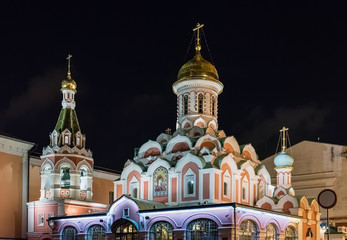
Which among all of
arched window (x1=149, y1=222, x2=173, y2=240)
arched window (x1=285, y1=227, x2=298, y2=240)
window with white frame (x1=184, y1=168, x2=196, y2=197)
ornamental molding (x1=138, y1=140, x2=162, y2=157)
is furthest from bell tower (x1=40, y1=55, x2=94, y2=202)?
arched window (x1=285, y1=227, x2=298, y2=240)

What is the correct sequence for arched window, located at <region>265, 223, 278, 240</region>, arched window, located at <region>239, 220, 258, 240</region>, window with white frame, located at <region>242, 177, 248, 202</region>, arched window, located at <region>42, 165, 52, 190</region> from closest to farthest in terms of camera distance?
arched window, located at <region>239, 220, 258, 240</region> < arched window, located at <region>265, 223, 278, 240</region> < window with white frame, located at <region>242, 177, 248, 202</region> < arched window, located at <region>42, 165, 52, 190</region>

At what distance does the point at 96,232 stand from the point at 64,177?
16.9ft

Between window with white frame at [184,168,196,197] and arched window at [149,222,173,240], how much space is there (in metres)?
2.49

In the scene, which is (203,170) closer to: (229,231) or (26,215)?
(229,231)

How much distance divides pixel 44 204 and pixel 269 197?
11.3 metres

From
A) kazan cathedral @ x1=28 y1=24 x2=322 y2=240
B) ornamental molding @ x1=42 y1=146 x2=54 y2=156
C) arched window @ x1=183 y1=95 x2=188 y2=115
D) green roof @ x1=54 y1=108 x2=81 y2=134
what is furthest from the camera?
arched window @ x1=183 y1=95 x2=188 y2=115

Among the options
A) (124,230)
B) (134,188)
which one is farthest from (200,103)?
(124,230)

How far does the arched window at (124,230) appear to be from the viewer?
21331mm

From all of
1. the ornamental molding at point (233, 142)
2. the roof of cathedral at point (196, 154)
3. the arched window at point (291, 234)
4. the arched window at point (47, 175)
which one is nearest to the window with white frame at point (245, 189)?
the roof of cathedral at point (196, 154)

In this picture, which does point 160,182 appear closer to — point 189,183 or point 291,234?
point 189,183

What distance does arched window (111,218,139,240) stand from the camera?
2133 cm

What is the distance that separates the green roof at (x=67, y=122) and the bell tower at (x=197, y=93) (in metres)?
5.52

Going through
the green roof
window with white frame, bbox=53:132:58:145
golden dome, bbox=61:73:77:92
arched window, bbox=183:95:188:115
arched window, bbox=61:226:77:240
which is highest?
golden dome, bbox=61:73:77:92

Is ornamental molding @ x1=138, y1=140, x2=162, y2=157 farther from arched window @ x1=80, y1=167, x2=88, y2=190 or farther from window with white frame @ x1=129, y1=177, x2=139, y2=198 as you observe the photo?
arched window @ x1=80, y1=167, x2=88, y2=190
